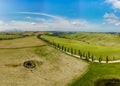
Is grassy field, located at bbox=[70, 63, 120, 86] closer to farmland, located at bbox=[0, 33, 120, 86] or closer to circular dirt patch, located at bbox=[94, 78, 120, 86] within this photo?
farmland, located at bbox=[0, 33, 120, 86]

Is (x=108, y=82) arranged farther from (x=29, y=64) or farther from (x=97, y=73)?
(x=29, y=64)

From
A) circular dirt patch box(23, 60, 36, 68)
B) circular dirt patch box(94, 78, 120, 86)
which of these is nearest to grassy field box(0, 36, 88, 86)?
circular dirt patch box(23, 60, 36, 68)

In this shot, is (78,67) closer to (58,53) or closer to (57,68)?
(57,68)

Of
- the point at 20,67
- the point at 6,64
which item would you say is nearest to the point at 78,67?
the point at 20,67

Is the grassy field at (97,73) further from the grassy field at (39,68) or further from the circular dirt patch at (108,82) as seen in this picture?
the grassy field at (39,68)

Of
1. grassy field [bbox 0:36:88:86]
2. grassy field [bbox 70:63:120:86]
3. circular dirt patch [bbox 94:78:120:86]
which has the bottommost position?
circular dirt patch [bbox 94:78:120:86]

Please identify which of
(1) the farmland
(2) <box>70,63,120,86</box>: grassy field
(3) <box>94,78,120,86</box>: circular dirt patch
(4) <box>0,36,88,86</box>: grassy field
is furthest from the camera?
(2) <box>70,63,120,86</box>: grassy field

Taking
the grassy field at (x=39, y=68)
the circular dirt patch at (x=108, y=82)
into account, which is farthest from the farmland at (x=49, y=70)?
the circular dirt patch at (x=108, y=82)
